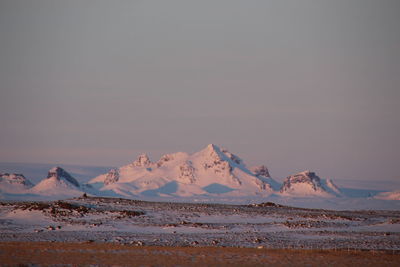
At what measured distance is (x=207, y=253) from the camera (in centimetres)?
4103

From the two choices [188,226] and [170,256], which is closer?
[170,256]

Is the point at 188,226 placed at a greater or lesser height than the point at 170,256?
greater

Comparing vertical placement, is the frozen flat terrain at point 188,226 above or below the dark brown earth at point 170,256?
above

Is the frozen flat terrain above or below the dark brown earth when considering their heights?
above

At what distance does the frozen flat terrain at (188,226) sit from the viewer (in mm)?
46938

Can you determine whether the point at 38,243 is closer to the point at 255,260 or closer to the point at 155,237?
the point at 155,237

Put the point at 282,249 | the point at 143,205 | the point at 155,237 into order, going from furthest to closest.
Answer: the point at 143,205
the point at 155,237
the point at 282,249

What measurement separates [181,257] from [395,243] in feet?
57.6

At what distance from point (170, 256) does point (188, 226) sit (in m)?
15.8

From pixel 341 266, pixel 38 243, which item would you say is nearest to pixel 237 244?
pixel 341 266

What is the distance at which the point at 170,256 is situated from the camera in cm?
3950

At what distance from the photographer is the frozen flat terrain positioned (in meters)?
46.9

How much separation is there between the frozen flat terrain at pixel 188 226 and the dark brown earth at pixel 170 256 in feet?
8.45

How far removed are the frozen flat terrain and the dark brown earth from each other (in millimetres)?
2576
